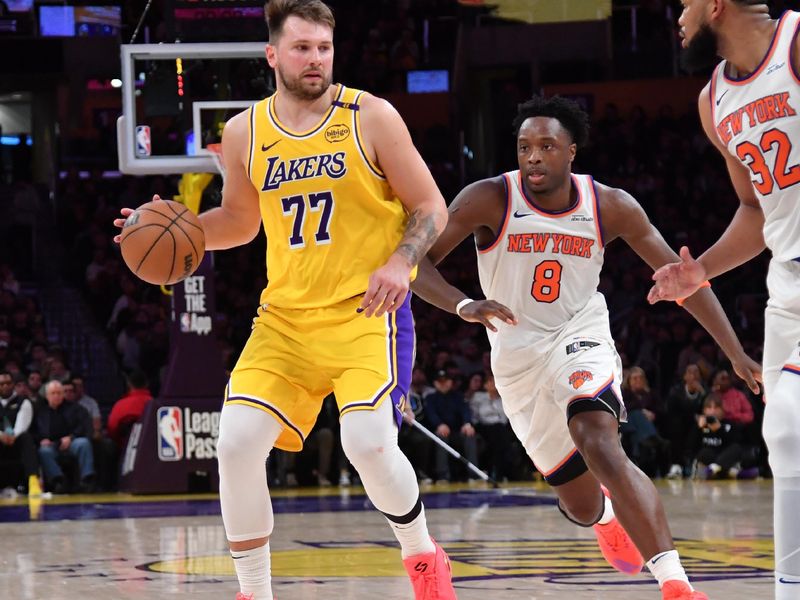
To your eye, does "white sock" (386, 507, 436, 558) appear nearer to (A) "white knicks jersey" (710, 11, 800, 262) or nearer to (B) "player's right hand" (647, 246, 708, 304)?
(B) "player's right hand" (647, 246, 708, 304)

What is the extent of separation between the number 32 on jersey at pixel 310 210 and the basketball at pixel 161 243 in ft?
1.48

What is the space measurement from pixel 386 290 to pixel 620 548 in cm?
229

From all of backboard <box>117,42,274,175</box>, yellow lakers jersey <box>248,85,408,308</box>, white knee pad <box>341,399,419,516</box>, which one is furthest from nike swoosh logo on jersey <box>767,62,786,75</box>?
backboard <box>117,42,274,175</box>

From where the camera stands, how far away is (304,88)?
4.82 meters

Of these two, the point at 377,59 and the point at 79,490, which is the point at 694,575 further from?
the point at 377,59

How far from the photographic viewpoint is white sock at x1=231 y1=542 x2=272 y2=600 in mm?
4770

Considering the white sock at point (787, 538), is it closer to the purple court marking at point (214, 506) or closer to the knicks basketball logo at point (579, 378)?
the knicks basketball logo at point (579, 378)

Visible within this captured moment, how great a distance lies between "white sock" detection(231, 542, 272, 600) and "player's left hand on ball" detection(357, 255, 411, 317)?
38.4 inches

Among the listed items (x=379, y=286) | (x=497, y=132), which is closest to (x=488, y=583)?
(x=379, y=286)

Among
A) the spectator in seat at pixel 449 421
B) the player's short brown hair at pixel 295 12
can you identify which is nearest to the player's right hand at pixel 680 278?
the player's short brown hair at pixel 295 12

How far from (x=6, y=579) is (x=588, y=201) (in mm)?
3480

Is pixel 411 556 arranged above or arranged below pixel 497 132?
below

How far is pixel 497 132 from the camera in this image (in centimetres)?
2375

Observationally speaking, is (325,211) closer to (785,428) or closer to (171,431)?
(785,428)
